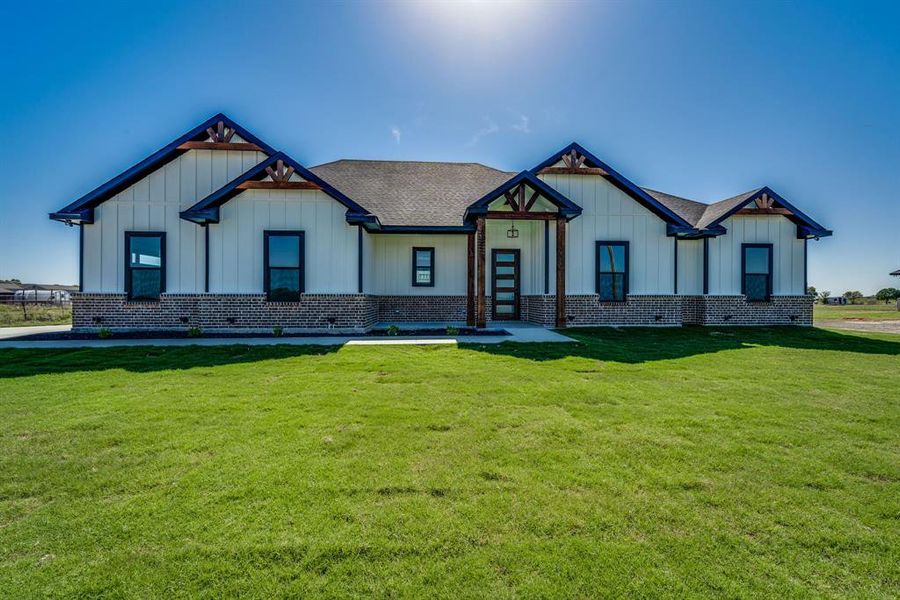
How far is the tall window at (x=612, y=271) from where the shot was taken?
14125 millimetres

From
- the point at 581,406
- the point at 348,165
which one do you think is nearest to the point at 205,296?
the point at 348,165

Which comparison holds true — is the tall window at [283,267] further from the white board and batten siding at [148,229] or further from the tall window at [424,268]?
the tall window at [424,268]

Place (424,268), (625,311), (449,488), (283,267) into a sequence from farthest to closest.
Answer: (424,268) → (625,311) → (283,267) → (449,488)

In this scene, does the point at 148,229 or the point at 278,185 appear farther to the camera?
the point at 148,229

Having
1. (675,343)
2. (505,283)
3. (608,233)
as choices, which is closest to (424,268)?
(505,283)

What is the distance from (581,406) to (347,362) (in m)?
4.63

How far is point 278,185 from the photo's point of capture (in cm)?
1181

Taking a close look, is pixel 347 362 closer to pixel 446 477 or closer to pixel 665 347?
pixel 446 477

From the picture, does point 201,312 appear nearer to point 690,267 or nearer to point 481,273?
point 481,273

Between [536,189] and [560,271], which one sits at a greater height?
[536,189]

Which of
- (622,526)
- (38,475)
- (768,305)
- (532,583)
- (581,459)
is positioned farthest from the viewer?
(768,305)

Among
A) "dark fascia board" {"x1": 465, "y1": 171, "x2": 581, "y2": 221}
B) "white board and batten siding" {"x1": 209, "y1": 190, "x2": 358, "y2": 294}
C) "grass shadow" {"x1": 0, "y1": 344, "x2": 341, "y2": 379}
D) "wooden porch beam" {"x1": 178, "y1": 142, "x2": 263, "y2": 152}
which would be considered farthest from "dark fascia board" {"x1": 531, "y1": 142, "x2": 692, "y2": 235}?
"grass shadow" {"x1": 0, "y1": 344, "x2": 341, "y2": 379}

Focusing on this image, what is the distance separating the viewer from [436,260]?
15.5 m

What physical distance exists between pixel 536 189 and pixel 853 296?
205 feet
